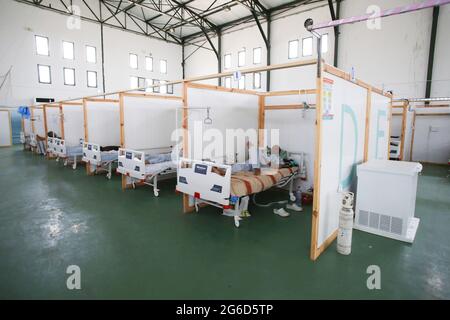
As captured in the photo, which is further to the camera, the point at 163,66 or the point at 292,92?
the point at 163,66

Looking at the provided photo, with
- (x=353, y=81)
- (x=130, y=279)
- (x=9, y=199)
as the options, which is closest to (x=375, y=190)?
(x=353, y=81)

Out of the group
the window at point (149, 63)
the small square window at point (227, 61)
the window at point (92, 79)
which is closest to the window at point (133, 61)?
the window at point (149, 63)

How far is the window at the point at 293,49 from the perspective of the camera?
33.4 feet

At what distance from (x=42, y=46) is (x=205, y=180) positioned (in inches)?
475

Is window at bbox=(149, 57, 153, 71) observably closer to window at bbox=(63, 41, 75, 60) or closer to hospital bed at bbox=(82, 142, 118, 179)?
window at bbox=(63, 41, 75, 60)

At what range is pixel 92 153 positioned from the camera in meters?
6.05

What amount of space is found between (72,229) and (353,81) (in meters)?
3.83

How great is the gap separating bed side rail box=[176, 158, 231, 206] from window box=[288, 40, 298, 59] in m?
8.42

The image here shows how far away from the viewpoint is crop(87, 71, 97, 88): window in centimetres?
1251

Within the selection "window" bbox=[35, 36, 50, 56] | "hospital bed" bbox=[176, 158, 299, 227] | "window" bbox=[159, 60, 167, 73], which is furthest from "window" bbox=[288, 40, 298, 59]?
"window" bbox=[35, 36, 50, 56]

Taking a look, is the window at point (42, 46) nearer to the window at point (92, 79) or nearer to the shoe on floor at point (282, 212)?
the window at point (92, 79)

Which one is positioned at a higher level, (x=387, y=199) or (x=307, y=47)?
(x=307, y=47)

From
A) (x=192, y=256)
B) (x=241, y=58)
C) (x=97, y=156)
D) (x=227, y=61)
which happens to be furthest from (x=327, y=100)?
(x=227, y=61)

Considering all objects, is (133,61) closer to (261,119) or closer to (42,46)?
(42,46)
